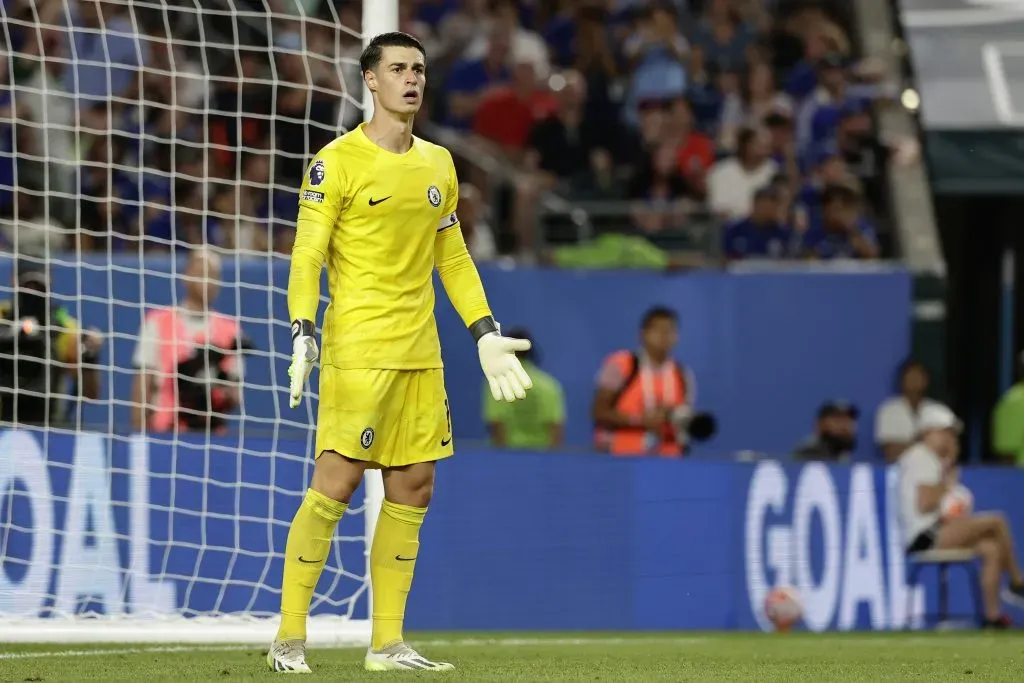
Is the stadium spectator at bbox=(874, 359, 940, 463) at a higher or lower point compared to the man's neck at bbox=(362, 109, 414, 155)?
lower

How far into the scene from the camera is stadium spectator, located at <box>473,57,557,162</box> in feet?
51.5

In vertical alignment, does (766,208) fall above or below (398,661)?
above

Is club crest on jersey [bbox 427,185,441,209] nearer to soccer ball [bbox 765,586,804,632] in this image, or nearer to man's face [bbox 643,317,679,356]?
man's face [bbox 643,317,679,356]

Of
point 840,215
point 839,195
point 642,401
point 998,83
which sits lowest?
point 642,401

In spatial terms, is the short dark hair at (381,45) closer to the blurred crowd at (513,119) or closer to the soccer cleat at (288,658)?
the soccer cleat at (288,658)

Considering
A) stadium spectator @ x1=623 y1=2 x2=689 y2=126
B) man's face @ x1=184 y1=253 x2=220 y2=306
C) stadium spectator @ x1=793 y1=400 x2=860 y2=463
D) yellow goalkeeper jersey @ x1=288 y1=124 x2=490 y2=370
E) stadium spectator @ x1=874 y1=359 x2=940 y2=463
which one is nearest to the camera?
yellow goalkeeper jersey @ x1=288 y1=124 x2=490 y2=370

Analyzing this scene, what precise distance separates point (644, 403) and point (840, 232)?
9.95ft

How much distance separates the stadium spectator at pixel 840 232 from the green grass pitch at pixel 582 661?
15.3 ft

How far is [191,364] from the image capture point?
10.4 meters

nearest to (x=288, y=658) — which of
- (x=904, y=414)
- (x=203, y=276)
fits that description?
(x=203, y=276)

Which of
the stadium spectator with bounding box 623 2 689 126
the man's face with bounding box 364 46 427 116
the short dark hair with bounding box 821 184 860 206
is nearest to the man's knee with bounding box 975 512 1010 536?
the short dark hair with bounding box 821 184 860 206

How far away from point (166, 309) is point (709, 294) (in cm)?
423

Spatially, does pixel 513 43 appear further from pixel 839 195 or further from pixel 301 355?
pixel 301 355

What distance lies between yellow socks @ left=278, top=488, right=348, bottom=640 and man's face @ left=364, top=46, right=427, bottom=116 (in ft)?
4.44
